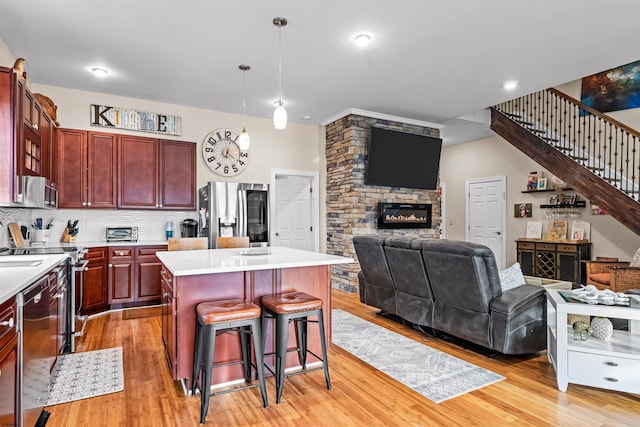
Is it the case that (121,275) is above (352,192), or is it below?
below

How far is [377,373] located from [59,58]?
4.55 metres

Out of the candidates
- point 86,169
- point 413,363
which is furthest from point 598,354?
point 86,169

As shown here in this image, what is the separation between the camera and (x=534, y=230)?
6801 mm

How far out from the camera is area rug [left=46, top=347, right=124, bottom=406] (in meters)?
2.49

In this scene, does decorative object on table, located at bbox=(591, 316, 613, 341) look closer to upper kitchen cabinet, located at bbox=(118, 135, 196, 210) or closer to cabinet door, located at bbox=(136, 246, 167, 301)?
cabinet door, located at bbox=(136, 246, 167, 301)

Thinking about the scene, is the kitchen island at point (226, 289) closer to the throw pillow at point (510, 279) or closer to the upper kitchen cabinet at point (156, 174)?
the throw pillow at point (510, 279)

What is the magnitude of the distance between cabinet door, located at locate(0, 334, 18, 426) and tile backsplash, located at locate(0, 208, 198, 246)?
3214 millimetres

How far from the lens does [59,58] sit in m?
3.95

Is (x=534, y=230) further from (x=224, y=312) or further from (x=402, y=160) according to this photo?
(x=224, y=312)

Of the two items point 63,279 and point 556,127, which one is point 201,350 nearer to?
point 63,279

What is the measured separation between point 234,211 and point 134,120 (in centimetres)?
195

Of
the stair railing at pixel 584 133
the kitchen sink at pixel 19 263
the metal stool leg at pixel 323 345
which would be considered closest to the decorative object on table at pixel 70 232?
the kitchen sink at pixel 19 263

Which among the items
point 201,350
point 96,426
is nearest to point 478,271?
point 201,350

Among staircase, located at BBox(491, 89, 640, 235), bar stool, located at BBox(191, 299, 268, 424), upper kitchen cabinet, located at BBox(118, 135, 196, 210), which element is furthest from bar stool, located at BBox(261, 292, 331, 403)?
staircase, located at BBox(491, 89, 640, 235)
